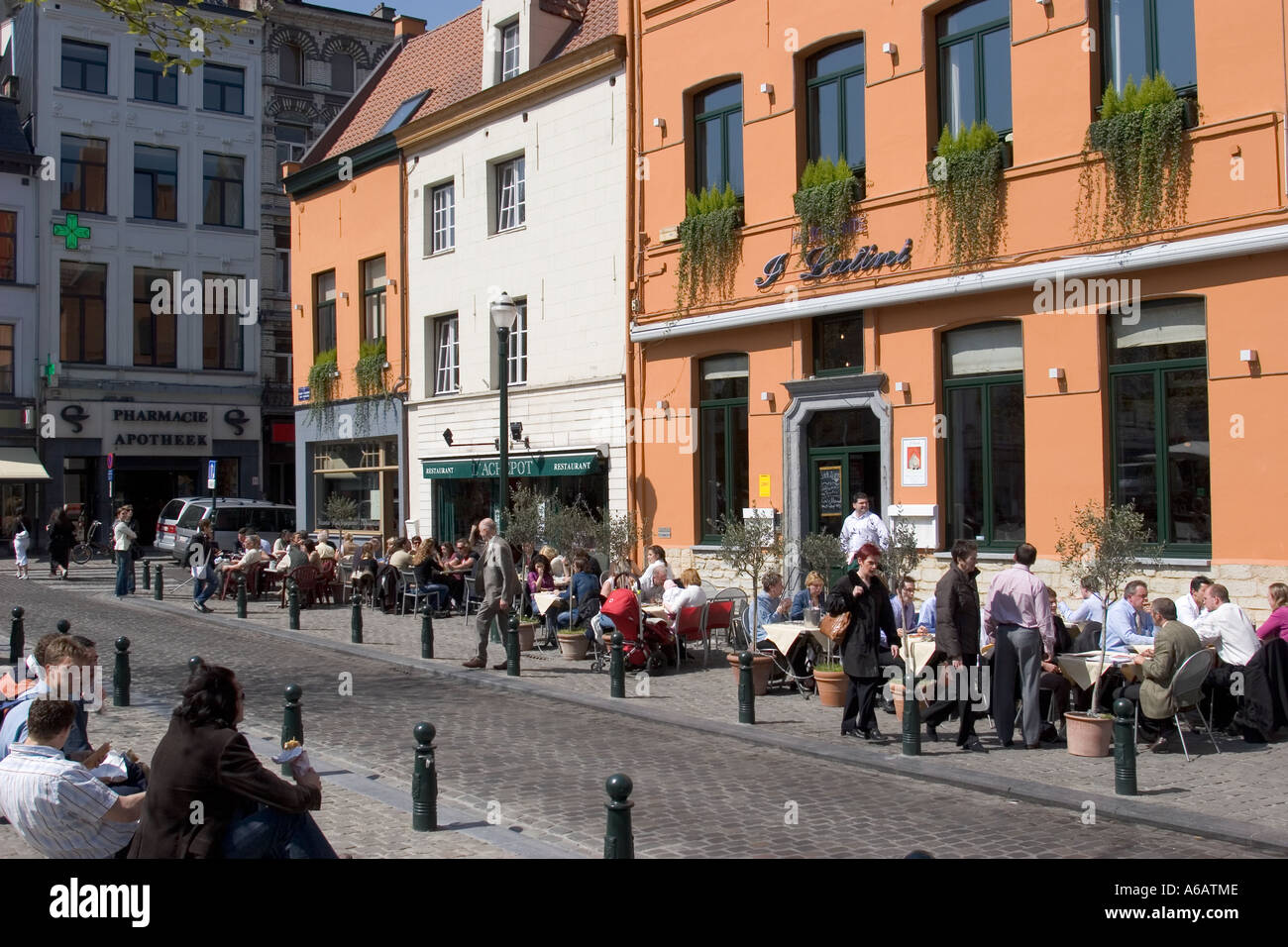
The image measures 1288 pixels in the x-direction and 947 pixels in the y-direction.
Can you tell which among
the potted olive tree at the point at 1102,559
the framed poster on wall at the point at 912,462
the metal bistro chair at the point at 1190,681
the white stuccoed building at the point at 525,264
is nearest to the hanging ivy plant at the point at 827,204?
the framed poster on wall at the point at 912,462

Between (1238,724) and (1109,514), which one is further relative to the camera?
(1109,514)

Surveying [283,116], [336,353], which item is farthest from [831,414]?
[283,116]

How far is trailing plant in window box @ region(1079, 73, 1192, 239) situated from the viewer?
13086mm

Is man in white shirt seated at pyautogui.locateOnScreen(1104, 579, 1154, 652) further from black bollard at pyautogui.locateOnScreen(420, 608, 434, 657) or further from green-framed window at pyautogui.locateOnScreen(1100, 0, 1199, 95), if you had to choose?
black bollard at pyautogui.locateOnScreen(420, 608, 434, 657)

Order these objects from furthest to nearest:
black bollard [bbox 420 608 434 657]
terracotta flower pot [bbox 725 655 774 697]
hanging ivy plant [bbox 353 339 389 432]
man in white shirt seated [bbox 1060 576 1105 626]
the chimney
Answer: the chimney
hanging ivy plant [bbox 353 339 389 432]
black bollard [bbox 420 608 434 657]
terracotta flower pot [bbox 725 655 774 697]
man in white shirt seated [bbox 1060 576 1105 626]

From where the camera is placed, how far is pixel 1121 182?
13.5 meters

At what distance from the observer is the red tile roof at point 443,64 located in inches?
883

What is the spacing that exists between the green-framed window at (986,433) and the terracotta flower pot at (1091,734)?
538cm

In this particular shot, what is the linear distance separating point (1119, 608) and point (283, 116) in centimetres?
4080

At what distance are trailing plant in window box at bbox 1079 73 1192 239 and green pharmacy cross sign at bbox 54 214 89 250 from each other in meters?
33.0

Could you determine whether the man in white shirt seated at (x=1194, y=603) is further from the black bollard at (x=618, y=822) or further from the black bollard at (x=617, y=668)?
the black bollard at (x=618, y=822)

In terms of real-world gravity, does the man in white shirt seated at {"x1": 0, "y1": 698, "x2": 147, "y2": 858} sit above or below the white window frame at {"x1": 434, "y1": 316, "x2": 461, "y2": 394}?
below

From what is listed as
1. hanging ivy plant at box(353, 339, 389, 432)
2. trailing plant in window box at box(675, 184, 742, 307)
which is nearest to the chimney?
hanging ivy plant at box(353, 339, 389, 432)
